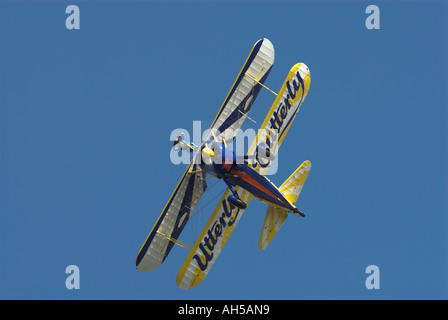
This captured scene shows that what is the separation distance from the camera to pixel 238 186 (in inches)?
1748

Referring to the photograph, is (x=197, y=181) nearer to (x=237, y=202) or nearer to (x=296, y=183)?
(x=237, y=202)

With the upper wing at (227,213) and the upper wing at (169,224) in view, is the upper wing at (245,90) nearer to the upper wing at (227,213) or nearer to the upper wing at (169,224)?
the upper wing at (227,213)

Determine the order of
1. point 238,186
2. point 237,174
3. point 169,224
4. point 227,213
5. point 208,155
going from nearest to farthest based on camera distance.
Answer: point 208,155
point 237,174
point 238,186
point 169,224
point 227,213

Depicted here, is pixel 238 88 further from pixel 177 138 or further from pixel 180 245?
pixel 180 245

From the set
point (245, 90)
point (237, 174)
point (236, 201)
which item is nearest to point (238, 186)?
point (237, 174)

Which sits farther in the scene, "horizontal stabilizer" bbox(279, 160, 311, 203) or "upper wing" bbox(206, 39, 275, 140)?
"horizontal stabilizer" bbox(279, 160, 311, 203)

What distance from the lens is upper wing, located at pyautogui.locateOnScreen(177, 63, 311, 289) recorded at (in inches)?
1762

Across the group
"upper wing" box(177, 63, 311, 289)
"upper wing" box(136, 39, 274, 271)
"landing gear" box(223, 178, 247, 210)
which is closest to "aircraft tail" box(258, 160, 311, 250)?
"upper wing" box(177, 63, 311, 289)

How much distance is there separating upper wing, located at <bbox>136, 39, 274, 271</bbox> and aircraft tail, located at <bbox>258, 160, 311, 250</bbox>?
3.08 meters

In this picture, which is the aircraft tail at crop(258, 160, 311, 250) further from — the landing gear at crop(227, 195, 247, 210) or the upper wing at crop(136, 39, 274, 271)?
the upper wing at crop(136, 39, 274, 271)

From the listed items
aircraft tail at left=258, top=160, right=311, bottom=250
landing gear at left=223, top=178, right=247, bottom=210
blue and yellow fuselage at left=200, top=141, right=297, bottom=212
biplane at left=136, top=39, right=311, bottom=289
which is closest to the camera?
landing gear at left=223, top=178, right=247, bottom=210

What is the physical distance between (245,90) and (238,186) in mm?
4025

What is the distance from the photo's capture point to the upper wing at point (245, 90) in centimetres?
4428

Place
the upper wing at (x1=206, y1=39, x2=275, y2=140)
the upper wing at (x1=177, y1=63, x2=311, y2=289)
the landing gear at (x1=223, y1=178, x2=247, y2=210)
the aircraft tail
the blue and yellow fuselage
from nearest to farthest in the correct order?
the landing gear at (x1=223, y1=178, x2=247, y2=210) < the blue and yellow fuselage < the upper wing at (x1=206, y1=39, x2=275, y2=140) < the aircraft tail < the upper wing at (x1=177, y1=63, x2=311, y2=289)
